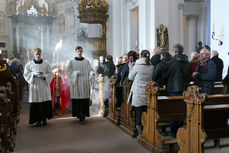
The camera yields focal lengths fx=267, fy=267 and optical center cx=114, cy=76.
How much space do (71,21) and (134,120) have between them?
18.5 metres

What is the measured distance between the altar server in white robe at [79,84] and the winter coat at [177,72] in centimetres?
244

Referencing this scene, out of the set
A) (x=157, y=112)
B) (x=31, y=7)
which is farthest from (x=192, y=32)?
(x=157, y=112)

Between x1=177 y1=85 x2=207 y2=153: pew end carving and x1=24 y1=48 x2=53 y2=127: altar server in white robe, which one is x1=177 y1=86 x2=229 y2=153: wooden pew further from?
x1=24 y1=48 x2=53 y2=127: altar server in white robe

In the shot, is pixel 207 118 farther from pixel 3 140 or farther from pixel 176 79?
pixel 3 140

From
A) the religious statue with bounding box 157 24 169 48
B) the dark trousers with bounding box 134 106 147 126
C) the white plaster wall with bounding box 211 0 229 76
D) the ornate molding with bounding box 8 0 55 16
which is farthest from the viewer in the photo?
the ornate molding with bounding box 8 0 55 16

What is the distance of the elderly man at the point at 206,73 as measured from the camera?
4971 mm

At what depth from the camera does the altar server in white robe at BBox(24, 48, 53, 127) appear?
627 cm

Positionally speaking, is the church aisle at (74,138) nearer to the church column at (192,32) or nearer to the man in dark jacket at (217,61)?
the man in dark jacket at (217,61)

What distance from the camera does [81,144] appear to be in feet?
16.3

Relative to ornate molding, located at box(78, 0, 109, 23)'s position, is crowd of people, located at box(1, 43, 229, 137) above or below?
below

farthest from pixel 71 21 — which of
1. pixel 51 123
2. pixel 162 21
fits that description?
pixel 51 123

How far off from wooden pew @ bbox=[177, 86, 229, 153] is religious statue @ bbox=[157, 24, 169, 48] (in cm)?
825

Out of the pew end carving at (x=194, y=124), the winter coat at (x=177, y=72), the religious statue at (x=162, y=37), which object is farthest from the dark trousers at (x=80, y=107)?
the religious statue at (x=162, y=37)

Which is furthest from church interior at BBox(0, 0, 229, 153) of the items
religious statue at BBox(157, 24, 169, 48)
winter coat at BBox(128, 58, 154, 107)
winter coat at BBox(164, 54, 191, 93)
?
winter coat at BBox(164, 54, 191, 93)
